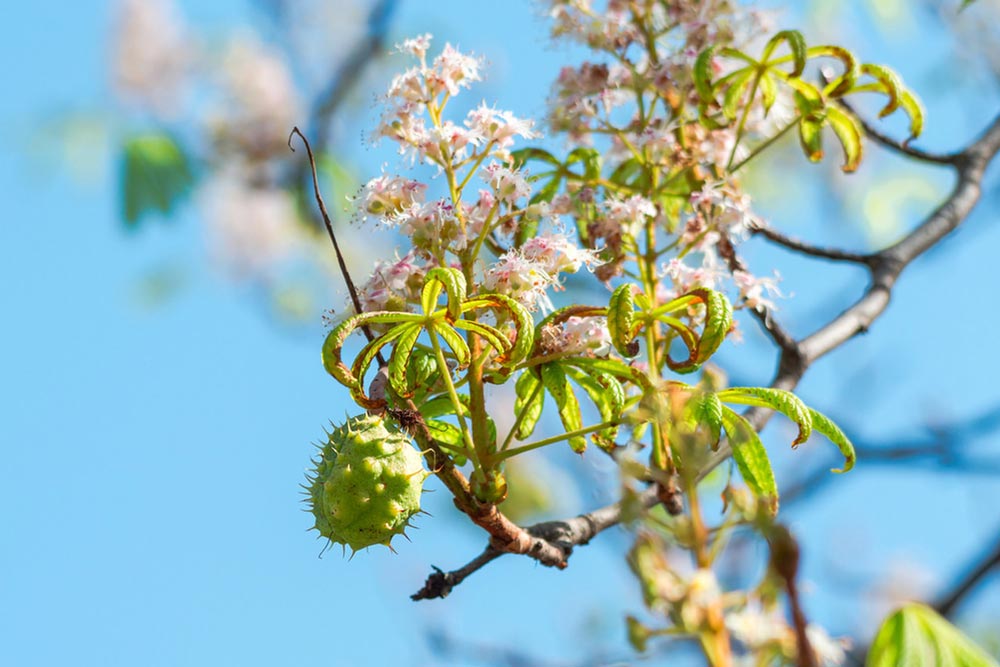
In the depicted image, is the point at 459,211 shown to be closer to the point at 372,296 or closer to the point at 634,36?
the point at 372,296

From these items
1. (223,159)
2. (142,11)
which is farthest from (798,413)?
(142,11)

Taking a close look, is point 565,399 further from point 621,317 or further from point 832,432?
point 832,432

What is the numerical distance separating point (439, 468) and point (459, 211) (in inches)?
19.3

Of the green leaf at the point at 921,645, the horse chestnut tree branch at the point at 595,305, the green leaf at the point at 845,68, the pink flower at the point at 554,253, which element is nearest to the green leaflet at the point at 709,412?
the horse chestnut tree branch at the point at 595,305

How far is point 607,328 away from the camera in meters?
2.09

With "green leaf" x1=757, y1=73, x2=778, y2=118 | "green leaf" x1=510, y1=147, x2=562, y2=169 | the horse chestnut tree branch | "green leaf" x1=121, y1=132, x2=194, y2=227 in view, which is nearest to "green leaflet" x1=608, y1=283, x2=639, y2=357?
the horse chestnut tree branch

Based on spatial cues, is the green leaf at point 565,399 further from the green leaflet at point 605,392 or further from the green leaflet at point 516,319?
the green leaflet at point 516,319

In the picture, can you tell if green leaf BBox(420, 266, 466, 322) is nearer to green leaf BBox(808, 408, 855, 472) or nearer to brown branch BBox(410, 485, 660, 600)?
brown branch BBox(410, 485, 660, 600)

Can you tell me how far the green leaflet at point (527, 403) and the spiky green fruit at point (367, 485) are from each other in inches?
12.0

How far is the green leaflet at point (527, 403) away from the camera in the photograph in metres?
2.22

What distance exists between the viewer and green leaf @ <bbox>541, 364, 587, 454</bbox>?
215 cm

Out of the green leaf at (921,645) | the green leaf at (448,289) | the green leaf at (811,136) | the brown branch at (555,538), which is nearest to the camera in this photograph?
the green leaf at (921,645)

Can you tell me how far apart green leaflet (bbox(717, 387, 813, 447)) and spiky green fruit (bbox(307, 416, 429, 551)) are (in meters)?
0.58

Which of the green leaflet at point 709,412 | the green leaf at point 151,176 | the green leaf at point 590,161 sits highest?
the green leaf at point 151,176
